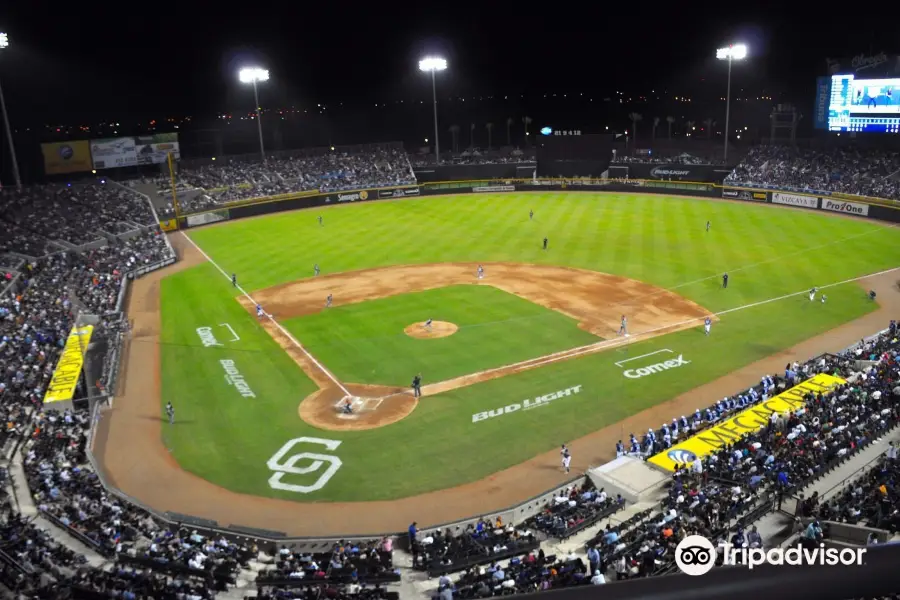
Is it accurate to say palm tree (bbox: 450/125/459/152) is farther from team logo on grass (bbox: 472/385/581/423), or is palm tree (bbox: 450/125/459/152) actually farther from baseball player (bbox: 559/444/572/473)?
baseball player (bbox: 559/444/572/473)

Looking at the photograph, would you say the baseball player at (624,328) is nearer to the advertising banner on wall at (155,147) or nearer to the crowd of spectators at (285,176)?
the crowd of spectators at (285,176)

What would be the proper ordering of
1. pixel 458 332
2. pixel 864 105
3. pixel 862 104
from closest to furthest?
pixel 458 332 < pixel 864 105 < pixel 862 104

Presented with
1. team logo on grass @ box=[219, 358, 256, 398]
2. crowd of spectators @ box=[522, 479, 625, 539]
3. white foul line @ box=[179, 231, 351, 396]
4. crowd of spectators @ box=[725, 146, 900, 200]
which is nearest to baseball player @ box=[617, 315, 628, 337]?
white foul line @ box=[179, 231, 351, 396]

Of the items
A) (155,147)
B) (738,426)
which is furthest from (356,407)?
(155,147)

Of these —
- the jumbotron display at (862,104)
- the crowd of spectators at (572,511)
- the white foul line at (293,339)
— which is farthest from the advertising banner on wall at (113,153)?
the jumbotron display at (862,104)

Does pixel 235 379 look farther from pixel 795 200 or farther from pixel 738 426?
pixel 795 200

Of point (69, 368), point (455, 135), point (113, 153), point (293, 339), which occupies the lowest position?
point (293, 339)

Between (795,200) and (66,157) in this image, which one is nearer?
(795,200)
